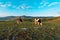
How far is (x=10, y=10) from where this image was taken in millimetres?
3871

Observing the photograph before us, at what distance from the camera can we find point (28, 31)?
375cm

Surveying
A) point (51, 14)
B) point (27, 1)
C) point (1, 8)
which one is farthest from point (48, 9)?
point (1, 8)

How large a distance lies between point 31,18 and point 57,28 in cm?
41

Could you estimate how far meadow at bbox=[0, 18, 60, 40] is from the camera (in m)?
3.73

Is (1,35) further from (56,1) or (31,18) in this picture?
(56,1)

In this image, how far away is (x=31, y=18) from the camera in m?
3.87

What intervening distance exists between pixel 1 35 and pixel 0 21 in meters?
0.24

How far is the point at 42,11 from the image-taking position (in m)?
3.88

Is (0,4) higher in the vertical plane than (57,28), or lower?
higher

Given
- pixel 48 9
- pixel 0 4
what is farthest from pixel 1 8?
pixel 48 9

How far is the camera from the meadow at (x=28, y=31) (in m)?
3.73

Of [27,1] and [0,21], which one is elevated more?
[27,1]

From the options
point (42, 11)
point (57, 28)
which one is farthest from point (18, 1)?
point (57, 28)

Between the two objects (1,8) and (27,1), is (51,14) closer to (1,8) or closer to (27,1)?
(27,1)
